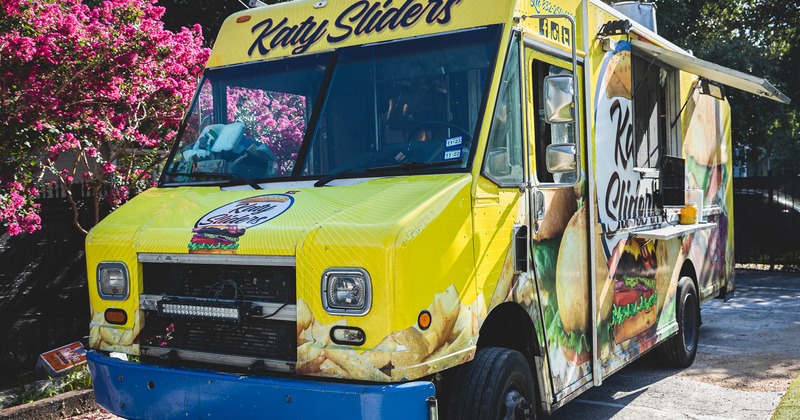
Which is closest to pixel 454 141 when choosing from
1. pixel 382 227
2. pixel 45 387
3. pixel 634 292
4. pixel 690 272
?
pixel 382 227

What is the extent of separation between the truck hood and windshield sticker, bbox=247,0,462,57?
3.62 ft

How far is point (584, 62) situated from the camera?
19.1 ft

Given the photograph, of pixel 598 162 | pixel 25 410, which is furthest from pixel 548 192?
pixel 25 410

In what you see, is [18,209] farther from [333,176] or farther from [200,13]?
[200,13]

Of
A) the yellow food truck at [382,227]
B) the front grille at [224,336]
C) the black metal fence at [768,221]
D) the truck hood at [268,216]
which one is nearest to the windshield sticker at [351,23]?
the yellow food truck at [382,227]

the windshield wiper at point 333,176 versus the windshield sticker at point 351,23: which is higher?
the windshield sticker at point 351,23

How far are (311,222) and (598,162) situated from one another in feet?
8.42

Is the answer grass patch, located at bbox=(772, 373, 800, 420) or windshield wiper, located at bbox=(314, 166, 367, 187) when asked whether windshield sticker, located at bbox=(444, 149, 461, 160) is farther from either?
grass patch, located at bbox=(772, 373, 800, 420)

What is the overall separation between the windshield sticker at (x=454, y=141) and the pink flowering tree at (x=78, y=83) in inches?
161

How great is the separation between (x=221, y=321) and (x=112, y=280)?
0.91 meters

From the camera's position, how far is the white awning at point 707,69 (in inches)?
271

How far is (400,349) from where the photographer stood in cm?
398

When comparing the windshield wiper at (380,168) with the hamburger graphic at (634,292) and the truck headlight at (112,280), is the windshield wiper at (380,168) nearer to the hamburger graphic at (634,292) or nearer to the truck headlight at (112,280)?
the truck headlight at (112,280)

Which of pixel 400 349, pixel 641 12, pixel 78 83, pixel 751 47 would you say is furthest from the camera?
pixel 751 47
